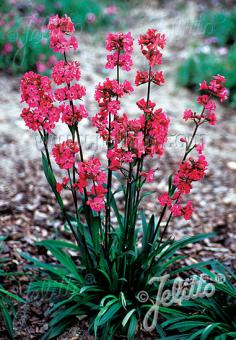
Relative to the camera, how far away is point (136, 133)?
1950 mm

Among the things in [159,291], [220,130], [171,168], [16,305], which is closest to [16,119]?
[171,168]

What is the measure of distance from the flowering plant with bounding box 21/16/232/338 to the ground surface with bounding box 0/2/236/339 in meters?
0.38

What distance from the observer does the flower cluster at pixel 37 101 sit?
1.91 metres

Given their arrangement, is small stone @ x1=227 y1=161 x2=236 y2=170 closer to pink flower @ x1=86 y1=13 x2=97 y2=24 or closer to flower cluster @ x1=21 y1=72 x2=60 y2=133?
flower cluster @ x1=21 y1=72 x2=60 y2=133

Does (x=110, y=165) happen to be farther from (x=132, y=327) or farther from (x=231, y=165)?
(x=231, y=165)

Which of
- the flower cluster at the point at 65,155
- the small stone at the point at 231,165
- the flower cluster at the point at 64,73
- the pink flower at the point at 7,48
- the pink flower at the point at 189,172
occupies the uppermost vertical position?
the pink flower at the point at 7,48

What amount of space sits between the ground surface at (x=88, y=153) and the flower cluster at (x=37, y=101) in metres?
0.86

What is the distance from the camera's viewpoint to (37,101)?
1922mm

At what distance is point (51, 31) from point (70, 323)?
5.08 ft

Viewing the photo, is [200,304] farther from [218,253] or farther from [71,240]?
[71,240]

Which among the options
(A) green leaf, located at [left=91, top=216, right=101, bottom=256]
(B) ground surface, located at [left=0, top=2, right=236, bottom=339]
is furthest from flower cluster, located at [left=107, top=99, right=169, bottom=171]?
(B) ground surface, located at [left=0, top=2, right=236, bottom=339]

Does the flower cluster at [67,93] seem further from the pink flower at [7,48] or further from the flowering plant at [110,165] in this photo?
the pink flower at [7,48]

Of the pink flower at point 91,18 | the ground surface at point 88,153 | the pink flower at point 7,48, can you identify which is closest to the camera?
the ground surface at point 88,153

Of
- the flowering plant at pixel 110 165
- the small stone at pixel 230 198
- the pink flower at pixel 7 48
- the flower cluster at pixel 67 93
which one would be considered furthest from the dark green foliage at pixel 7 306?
the pink flower at pixel 7 48
